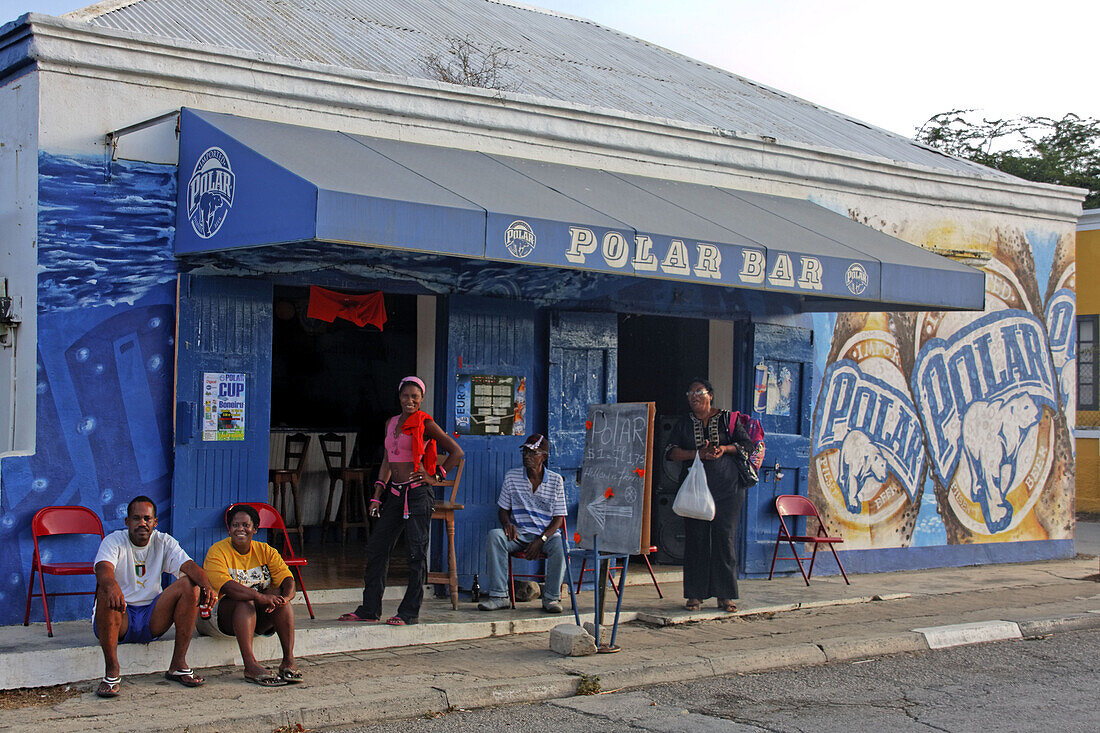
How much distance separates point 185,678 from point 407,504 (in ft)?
6.41

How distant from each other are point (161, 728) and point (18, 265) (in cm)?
354

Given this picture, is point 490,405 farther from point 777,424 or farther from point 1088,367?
point 1088,367

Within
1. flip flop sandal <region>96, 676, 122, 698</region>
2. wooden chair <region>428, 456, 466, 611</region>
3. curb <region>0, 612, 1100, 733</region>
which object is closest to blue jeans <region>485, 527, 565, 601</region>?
wooden chair <region>428, 456, 466, 611</region>

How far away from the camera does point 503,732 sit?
236 inches

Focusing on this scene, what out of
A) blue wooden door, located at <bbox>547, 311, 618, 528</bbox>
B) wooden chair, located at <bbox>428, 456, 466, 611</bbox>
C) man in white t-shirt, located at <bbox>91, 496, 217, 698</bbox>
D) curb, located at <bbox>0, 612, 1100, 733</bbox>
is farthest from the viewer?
blue wooden door, located at <bbox>547, 311, 618, 528</bbox>

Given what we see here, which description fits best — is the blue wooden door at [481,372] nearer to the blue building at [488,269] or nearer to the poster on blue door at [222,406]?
the blue building at [488,269]

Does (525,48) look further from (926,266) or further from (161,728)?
(161,728)

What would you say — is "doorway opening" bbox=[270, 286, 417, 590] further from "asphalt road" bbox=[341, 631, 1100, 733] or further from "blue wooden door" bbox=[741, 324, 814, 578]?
"asphalt road" bbox=[341, 631, 1100, 733]

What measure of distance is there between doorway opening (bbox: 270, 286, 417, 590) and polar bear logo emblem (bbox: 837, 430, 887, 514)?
4566 mm

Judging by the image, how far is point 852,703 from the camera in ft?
22.0

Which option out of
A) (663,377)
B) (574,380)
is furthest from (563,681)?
(663,377)

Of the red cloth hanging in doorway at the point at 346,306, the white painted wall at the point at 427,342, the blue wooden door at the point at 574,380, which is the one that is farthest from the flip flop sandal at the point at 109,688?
the blue wooden door at the point at 574,380

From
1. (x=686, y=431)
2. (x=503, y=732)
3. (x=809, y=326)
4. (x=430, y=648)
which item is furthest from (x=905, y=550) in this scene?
(x=503, y=732)

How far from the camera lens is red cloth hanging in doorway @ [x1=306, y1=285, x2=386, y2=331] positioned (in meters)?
8.90
